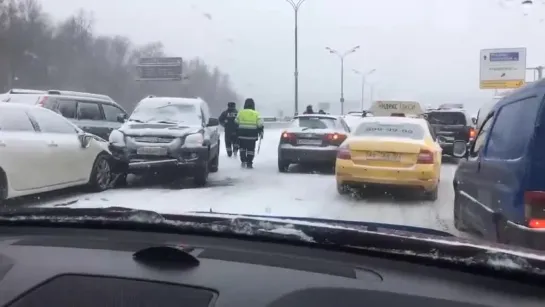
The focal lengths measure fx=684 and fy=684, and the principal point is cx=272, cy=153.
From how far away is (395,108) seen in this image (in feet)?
104

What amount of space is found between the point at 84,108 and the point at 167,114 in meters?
A: 3.32

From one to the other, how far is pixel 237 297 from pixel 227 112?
674 inches

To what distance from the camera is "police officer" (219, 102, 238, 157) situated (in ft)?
60.9

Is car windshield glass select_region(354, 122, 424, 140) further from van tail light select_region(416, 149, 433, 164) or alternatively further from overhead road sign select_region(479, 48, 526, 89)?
overhead road sign select_region(479, 48, 526, 89)

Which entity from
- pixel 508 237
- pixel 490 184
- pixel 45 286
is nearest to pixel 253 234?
pixel 45 286

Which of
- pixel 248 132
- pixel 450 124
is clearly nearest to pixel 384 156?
pixel 248 132

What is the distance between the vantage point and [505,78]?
46.8 meters

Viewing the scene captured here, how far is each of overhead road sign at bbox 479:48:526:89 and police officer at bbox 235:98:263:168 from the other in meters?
34.1

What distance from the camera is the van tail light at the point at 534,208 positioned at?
4.60 metres

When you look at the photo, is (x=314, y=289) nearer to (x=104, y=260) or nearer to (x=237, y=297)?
(x=237, y=297)

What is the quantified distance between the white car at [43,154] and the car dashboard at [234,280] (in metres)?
6.86

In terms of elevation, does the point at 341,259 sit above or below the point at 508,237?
above

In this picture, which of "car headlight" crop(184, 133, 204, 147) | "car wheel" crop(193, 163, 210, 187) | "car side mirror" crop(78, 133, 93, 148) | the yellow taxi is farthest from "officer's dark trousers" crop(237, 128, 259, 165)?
"car side mirror" crop(78, 133, 93, 148)

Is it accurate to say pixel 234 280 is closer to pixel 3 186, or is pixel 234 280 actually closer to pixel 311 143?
pixel 3 186
